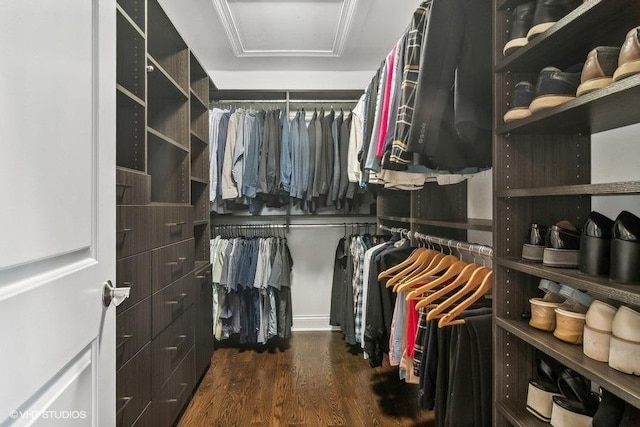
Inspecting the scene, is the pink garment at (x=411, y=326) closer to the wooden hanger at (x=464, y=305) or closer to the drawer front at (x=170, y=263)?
the wooden hanger at (x=464, y=305)

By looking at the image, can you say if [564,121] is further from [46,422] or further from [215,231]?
[215,231]

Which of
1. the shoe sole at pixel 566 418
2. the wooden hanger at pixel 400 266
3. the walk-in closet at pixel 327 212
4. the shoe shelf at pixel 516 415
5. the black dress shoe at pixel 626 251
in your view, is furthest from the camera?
the wooden hanger at pixel 400 266

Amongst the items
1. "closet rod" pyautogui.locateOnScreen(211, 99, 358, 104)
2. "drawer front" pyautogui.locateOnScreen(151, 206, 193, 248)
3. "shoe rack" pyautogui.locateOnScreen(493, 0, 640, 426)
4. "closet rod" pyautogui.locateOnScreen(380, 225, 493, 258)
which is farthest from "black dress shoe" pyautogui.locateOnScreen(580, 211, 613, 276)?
"closet rod" pyautogui.locateOnScreen(211, 99, 358, 104)

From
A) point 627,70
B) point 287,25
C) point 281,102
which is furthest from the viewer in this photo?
point 281,102

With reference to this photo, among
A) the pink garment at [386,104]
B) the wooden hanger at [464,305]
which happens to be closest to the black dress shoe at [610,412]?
the wooden hanger at [464,305]

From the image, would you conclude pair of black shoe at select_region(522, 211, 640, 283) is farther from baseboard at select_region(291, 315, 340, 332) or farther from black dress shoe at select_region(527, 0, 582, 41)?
baseboard at select_region(291, 315, 340, 332)

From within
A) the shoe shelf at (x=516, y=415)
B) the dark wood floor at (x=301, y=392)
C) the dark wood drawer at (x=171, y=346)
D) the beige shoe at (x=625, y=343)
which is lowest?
the dark wood floor at (x=301, y=392)

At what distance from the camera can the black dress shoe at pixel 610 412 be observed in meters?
0.69

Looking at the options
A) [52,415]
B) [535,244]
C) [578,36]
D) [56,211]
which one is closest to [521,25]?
[578,36]

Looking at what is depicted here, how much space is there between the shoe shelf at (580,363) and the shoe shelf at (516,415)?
0.21 metres

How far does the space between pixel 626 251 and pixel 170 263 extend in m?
1.57

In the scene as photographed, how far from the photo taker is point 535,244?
91cm

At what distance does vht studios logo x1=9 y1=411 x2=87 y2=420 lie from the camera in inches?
17.7

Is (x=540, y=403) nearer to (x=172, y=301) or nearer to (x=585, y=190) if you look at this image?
(x=585, y=190)
